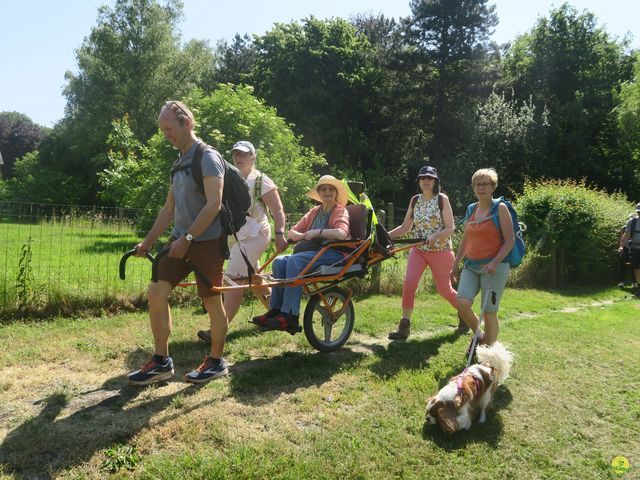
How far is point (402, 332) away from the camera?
5.78 meters

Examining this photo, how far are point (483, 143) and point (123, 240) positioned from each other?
2249 cm

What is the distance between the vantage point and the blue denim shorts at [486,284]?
469 centimetres

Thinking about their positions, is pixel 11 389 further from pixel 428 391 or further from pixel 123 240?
pixel 123 240

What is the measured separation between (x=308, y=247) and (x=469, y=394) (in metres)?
2.13

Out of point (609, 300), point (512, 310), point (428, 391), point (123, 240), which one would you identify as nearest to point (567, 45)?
point (609, 300)

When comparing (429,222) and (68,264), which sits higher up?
(429,222)

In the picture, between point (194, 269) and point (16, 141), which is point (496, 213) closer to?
point (194, 269)

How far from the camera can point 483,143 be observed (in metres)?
27.1

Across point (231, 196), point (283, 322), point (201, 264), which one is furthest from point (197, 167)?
point (283, 322)

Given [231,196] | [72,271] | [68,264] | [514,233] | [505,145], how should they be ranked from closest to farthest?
[231,196]
[514,233]
[72,271]
[68,264]
[505,145]

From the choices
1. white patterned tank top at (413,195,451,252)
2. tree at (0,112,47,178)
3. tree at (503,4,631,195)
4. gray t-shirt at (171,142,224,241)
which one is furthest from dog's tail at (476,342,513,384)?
tree at (0,112,47,178)

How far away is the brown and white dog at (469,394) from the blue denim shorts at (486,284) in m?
0.68

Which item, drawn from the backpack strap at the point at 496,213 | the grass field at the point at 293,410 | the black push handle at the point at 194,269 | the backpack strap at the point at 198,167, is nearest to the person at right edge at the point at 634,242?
the grass field at the point at 293,410

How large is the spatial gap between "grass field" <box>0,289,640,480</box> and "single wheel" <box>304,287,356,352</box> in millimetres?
129
